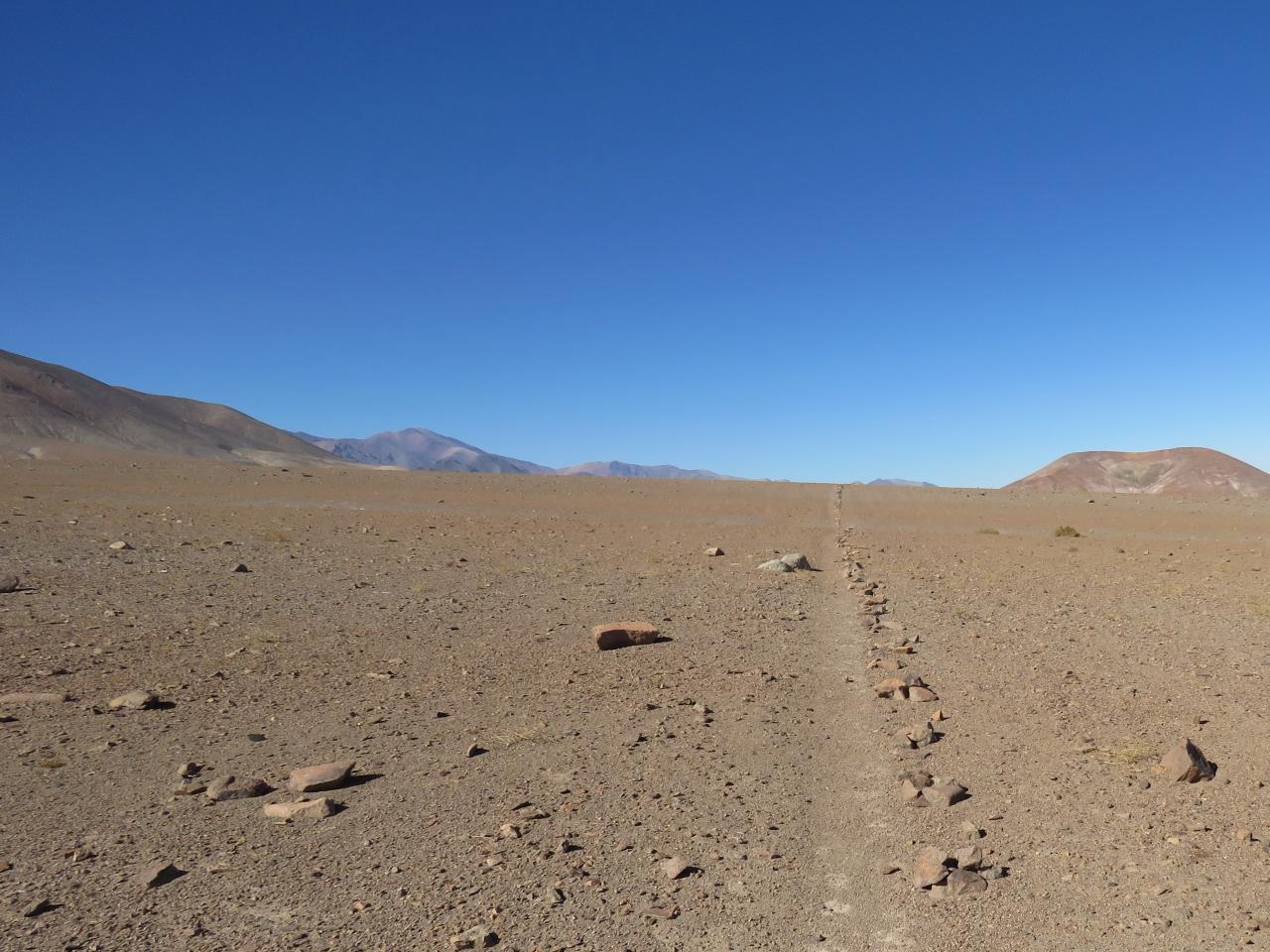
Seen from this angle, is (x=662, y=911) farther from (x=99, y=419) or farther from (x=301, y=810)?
(x=99, y=419)

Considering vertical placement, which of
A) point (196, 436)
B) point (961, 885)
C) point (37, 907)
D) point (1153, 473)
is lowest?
point (37, 907)

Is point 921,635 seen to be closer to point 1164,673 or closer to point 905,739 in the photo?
point 1164,673

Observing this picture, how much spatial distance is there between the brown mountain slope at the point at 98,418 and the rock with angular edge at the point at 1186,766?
4090 inches

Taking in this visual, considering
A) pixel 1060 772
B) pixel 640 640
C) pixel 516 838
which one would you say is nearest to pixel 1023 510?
pixel 640 640

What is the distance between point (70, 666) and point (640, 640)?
567 cm

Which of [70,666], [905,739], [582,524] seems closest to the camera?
[905,739]

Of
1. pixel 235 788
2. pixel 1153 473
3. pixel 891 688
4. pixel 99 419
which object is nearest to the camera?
pixel 235 788

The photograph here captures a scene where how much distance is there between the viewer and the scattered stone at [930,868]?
179 inches

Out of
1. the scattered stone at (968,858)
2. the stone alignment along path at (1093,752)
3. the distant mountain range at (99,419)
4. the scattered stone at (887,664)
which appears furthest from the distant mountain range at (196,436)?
the scattered stone at (968,858)

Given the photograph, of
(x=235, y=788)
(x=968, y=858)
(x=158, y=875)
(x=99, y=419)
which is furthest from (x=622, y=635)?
(x=99, y=419)

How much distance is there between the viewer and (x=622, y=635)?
10320 millimetres

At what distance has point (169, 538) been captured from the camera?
17.4 metres

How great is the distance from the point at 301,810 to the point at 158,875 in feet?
3.14

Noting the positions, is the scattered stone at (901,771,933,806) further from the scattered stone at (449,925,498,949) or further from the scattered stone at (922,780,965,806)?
the scattered stone at (449,925,498,949)
